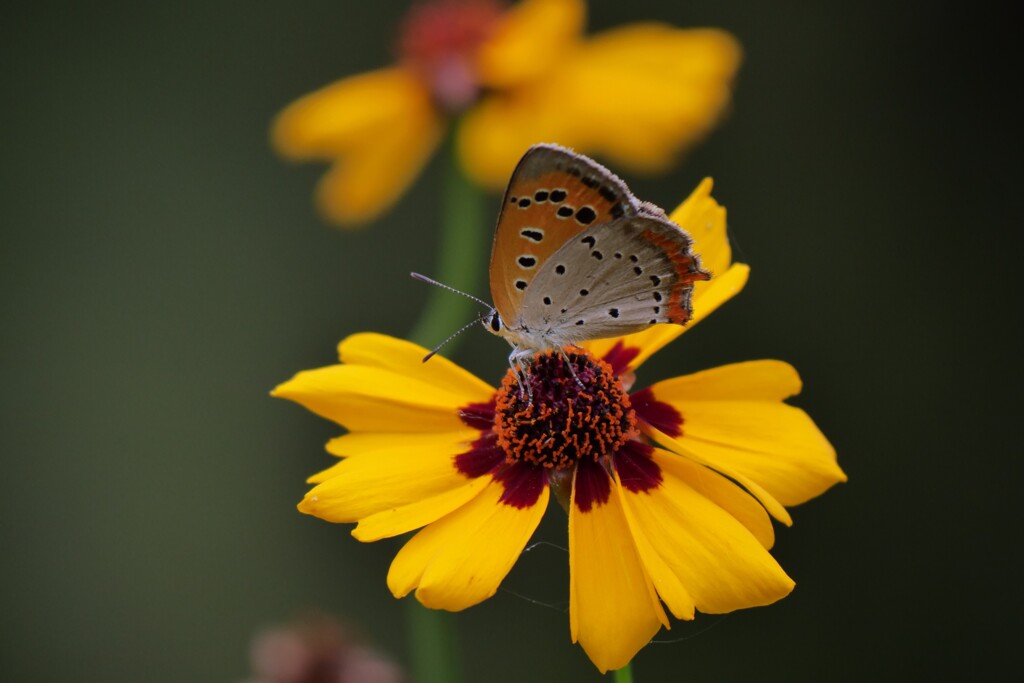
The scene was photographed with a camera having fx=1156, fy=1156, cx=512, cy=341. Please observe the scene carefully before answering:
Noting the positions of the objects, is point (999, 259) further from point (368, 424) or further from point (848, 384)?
point (368, 424)

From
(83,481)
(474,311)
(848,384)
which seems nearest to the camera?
(474,311)

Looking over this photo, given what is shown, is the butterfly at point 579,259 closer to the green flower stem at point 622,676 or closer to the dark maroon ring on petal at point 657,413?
the dark maroon ring on petal at point 657,413

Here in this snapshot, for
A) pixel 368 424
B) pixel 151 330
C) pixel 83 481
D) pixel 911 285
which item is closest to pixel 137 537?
pixel 83 481

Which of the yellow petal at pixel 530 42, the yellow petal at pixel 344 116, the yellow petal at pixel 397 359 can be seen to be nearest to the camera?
the yellow petal at pixel 397 359

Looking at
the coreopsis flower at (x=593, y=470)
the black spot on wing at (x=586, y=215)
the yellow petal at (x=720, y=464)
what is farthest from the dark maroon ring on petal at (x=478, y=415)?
the black spot on wing at (x=586, y=215)

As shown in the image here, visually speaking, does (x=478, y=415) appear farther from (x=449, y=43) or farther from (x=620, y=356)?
(x=449, y=43)

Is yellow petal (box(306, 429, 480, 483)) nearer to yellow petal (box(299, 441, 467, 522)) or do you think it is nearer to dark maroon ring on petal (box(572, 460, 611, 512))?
yellow petal (box(299, 441, 467, 522))

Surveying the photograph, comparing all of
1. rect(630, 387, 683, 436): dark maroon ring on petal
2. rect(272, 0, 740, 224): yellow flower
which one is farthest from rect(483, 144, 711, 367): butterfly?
rect(272, 0, 740, 224): yellow flower
